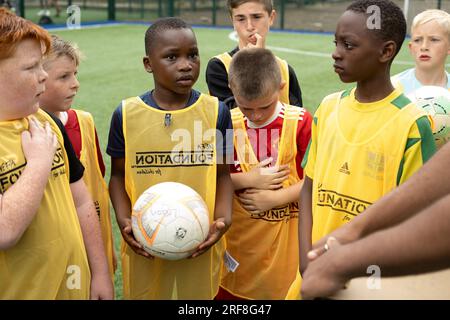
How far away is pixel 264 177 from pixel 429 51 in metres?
1.75

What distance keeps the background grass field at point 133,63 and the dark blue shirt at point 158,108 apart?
1.13 meters

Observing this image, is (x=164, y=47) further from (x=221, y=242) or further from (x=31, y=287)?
(x=31, y=287)

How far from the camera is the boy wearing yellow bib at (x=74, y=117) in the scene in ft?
9.66

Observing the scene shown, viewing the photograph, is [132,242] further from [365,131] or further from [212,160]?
[365,131]

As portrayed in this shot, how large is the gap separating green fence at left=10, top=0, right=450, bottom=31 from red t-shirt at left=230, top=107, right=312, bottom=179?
1937cm

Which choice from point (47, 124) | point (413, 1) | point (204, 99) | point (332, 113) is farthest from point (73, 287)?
point (413, 1)

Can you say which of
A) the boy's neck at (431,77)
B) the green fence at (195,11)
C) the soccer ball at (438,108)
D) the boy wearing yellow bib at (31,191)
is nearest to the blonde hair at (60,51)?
the boy wearing yellow bib at (31,191)

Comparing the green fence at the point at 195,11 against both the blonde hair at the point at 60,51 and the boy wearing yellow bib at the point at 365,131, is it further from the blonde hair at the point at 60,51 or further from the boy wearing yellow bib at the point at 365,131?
the boy wearing yellow bib at the point at 365,131

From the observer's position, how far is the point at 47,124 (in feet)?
7.73

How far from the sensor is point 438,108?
302cm

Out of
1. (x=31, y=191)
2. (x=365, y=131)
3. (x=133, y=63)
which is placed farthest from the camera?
(x=133, y=63)
